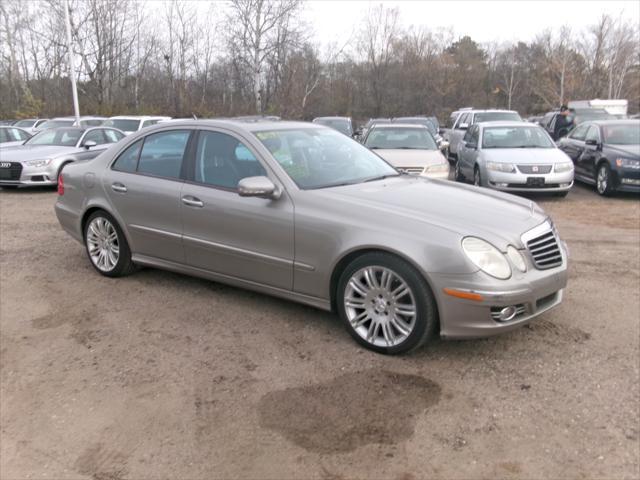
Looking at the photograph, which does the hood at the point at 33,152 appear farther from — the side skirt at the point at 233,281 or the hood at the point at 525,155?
the hood at the point at 525,155

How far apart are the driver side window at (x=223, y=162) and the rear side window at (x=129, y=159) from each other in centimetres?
83

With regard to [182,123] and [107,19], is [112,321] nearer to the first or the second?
[182,123]

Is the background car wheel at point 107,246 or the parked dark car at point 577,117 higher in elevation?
the parked dark car at point 577,117

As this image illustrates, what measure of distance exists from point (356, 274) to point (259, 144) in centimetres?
141

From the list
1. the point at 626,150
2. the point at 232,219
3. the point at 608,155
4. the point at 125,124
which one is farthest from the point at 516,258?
the point at 125,124

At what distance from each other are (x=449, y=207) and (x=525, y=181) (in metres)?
7.19

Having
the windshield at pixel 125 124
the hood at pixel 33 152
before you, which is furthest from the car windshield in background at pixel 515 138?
the windshield at pixel 125 124

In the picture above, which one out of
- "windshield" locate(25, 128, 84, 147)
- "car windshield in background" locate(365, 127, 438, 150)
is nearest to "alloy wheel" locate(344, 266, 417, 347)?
"car windshield in background" locate(365, 127, 438, 150)

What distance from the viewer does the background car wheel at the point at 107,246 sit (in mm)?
5605

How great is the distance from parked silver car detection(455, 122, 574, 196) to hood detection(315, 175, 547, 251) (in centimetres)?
632

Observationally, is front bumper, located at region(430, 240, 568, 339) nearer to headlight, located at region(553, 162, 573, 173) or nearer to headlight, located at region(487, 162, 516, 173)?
headlight, located at region(487, 162, 516, 173)

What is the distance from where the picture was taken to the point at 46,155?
492 inches

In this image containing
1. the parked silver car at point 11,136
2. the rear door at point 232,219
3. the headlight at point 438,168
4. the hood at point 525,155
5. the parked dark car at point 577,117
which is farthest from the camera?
the parked dark car at point 577,117

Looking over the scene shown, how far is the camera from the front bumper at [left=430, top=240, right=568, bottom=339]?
12.0ft
